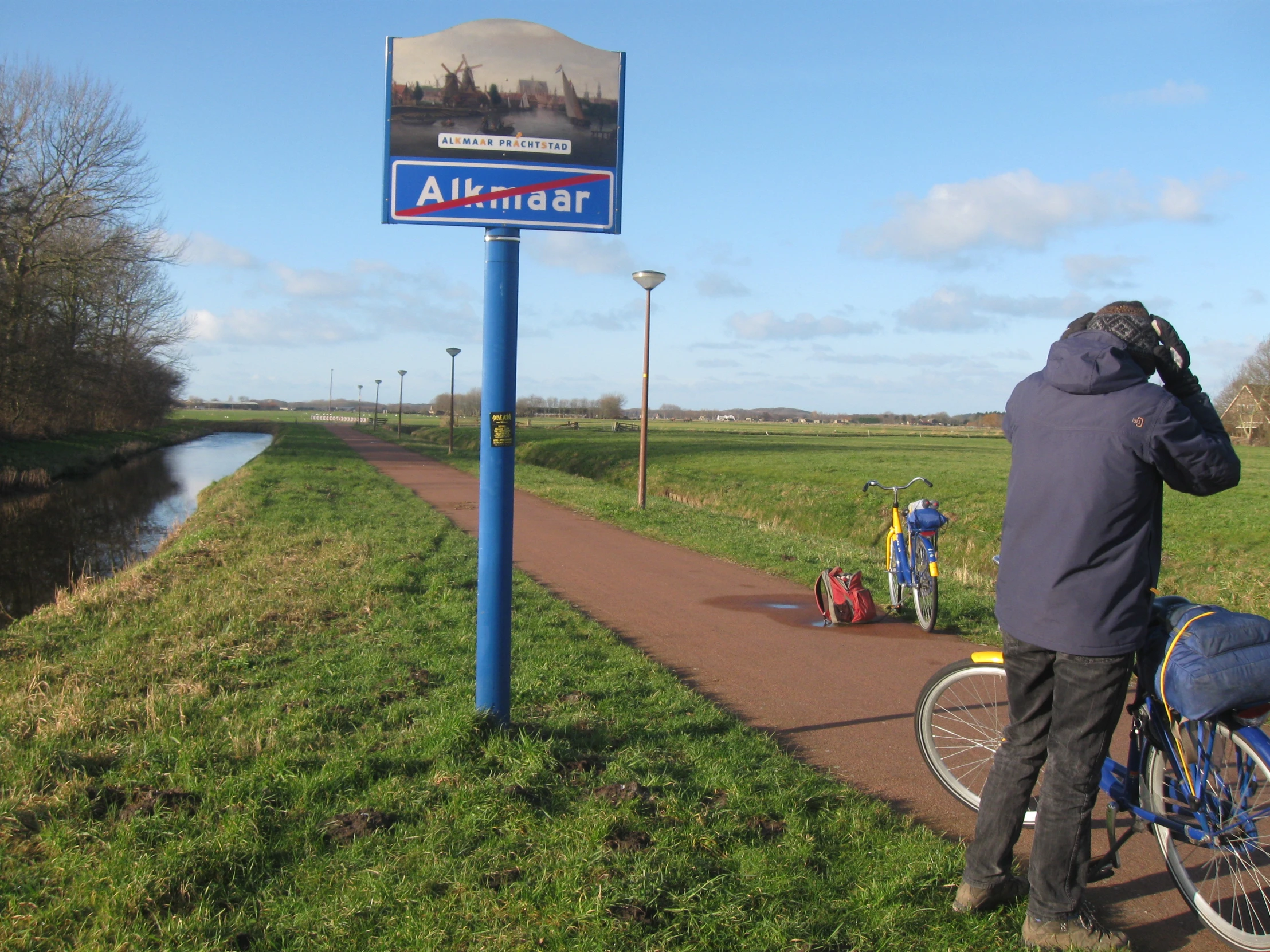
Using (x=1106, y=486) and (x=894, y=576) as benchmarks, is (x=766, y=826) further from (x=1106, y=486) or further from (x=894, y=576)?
(x=894, y=576)

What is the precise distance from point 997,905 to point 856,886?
47 cm

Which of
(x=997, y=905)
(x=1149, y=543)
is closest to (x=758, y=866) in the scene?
(x=997, y=905)

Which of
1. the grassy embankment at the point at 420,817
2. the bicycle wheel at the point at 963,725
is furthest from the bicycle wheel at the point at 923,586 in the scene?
the bicycle wheel at the point at 963,725

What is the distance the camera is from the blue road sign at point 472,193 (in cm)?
407

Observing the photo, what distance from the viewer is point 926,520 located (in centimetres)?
747

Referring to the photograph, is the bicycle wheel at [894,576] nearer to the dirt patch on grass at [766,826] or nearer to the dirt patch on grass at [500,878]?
the dirt patch on grass at [766,826]

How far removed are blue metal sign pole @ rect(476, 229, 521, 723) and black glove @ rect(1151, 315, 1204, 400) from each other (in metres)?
2.51

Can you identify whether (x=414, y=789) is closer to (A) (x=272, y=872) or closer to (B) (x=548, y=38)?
(A) (x=272, y=872)

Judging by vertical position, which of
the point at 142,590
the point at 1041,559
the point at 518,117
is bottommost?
the point at 142,590

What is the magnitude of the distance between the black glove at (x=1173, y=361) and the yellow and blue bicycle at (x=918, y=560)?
4.32 metres

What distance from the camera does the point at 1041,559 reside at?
9.32 ft

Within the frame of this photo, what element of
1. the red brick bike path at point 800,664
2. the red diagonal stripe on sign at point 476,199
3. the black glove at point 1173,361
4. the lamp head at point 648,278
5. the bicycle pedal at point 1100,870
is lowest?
the red brick bike path at point 800,664

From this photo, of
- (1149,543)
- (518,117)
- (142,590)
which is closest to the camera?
(1149,543)

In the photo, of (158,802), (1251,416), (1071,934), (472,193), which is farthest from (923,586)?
(1251,416)
